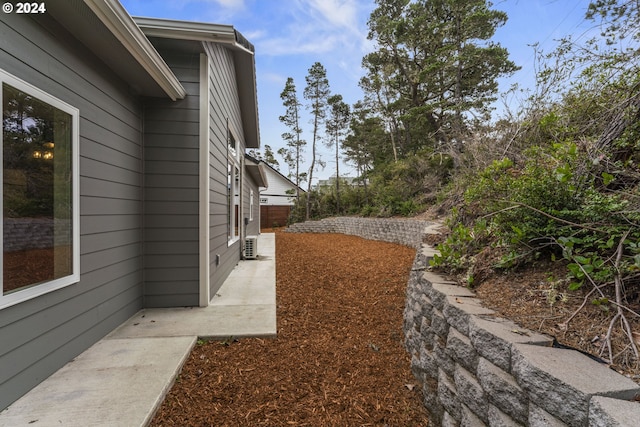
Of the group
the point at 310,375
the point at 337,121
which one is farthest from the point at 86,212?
the point at 337,121

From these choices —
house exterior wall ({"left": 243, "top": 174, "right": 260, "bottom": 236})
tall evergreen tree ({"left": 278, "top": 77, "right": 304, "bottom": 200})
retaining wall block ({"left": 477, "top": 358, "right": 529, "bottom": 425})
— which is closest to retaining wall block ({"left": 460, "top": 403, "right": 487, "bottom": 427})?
retaining wall block ({"left": 477, "top": 358, "right": 529, "bottom": 425})

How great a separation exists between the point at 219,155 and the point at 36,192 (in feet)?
8.07

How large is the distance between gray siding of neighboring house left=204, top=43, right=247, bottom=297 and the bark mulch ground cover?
1.15 metres

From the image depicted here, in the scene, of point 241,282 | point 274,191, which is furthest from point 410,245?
point 274,191

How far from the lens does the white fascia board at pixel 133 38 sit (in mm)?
2018

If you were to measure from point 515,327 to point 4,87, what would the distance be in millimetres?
3151

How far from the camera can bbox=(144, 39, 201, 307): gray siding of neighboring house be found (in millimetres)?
3436

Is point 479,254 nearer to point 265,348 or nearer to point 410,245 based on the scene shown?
point 265,348

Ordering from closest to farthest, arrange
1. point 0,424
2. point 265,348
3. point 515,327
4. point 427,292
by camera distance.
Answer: point 515,327 < point 0,424 < point 427,292 < point 265,348

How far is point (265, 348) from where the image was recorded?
8.52 feet

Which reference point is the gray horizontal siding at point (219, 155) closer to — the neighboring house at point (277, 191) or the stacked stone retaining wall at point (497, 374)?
the stacked stone retaining wall at point (497, 374)

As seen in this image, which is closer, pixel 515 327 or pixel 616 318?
pixel 616 318

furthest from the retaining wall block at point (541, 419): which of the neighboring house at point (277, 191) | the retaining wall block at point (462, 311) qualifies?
the neighboring house at point (277, 191)

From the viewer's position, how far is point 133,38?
234 cm
